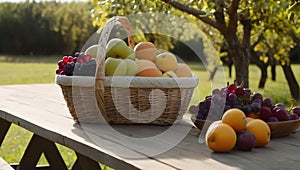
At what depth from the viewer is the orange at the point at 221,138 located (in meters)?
1.53

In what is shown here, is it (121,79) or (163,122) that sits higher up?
(121,79)

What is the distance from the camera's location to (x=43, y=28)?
30016mm

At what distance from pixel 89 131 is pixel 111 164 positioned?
0.37 m

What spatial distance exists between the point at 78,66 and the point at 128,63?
183mm

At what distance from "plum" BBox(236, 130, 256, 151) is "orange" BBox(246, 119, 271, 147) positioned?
42 millimetres

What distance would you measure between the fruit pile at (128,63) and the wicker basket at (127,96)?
0.04 m

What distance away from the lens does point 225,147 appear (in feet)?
5.03

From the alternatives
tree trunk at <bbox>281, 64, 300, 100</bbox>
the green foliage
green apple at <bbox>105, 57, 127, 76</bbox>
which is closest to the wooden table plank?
green apple at <bbox>105, 57, 127, 76</bbox>

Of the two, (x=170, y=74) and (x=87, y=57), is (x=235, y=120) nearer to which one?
(x=170, y=74)

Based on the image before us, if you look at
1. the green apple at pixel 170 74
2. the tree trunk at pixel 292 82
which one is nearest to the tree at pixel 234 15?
the green apple at pixel 170 74

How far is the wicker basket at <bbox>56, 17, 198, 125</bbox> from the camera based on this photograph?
1.91 metres

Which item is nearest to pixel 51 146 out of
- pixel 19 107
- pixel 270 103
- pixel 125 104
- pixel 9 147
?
Answer: pixel 19 107

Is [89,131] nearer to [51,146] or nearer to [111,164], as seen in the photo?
[111,164]

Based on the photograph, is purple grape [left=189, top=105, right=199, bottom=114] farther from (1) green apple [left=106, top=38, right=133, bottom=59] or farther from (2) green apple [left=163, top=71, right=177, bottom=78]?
(1) green apple [left=106, top=38, right=133, bottom=59]
